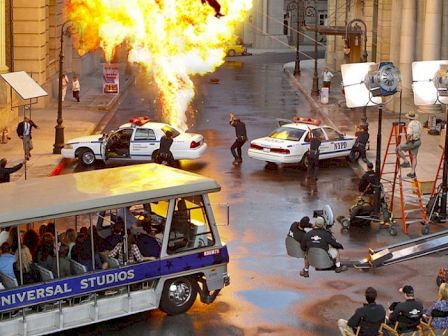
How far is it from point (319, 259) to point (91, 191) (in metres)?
4.67

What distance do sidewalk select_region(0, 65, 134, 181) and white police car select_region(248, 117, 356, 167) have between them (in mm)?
6519

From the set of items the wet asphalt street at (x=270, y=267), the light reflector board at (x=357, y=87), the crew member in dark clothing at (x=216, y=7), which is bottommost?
the wet asphalt street at (x=270, y=267)

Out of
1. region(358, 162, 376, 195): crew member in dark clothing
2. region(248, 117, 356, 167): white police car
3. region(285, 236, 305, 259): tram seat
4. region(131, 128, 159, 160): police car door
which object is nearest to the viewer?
region(285, 236, 305, 259): tram seat

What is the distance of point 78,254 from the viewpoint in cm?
1798

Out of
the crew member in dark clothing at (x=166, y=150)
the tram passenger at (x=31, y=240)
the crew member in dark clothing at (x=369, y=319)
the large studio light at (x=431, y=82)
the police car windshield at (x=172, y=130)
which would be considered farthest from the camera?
the police car windshield at (x=172, y=130)

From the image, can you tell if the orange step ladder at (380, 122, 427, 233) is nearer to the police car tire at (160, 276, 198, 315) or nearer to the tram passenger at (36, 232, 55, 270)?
the police car tire at (160, 276, 198, 315)

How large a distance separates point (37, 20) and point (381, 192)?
23953 mm

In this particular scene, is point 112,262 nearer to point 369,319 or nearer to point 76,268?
point 76,268

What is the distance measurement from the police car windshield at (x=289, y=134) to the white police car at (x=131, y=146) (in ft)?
8.29

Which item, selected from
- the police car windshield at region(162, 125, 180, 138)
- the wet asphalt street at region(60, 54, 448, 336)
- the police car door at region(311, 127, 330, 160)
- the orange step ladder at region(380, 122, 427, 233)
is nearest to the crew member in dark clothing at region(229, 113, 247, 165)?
the wet asphalt street at region(60, 54, 448, 336)

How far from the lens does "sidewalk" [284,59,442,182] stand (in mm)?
33906

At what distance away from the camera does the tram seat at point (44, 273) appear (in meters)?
17.4

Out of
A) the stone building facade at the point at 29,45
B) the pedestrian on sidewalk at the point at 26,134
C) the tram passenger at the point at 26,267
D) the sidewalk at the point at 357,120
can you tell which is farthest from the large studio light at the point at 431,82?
the stone building facade at the point at 29,45

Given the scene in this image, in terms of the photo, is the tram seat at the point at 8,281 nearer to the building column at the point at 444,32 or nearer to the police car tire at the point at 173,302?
the police car tire at the point at 173,302
